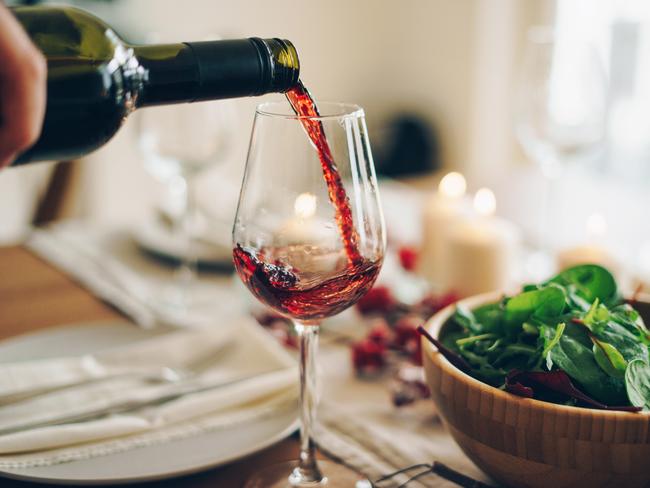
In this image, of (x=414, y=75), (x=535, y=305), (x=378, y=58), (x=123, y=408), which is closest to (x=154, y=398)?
(x=123, y=408)

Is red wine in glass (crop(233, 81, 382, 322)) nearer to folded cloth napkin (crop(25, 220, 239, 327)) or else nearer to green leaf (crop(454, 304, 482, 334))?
green leaf (crop(454, 304, 482, 334))

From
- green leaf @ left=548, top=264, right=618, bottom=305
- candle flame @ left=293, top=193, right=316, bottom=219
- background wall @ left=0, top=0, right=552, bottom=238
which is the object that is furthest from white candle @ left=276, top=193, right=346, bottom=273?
background wall @ left=0, top=0, right=552, bottom=238

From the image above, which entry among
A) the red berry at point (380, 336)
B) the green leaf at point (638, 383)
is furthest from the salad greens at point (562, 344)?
the red berry at point (380, 336)

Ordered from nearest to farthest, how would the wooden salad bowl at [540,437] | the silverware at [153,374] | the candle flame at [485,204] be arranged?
the wooden salad bowl at [540,437] < the silverware at [153,374] < the candle flame at [485,204]

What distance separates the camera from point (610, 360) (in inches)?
25.4

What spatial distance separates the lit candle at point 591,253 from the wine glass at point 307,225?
516 millimetres

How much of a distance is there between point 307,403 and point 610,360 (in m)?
0.27

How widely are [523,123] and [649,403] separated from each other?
0.79 metres

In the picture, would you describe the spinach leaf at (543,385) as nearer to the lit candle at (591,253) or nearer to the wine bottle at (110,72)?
the wine bottle at (110,72)

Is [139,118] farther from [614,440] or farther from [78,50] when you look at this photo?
[614,440]

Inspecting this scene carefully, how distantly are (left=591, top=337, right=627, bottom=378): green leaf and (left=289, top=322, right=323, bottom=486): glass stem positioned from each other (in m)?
0.25

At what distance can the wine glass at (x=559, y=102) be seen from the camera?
1259 millimetres

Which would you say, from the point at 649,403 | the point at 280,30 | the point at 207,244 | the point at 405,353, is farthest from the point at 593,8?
the point at 649,403

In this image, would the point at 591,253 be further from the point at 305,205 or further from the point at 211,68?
the point at 211,68
